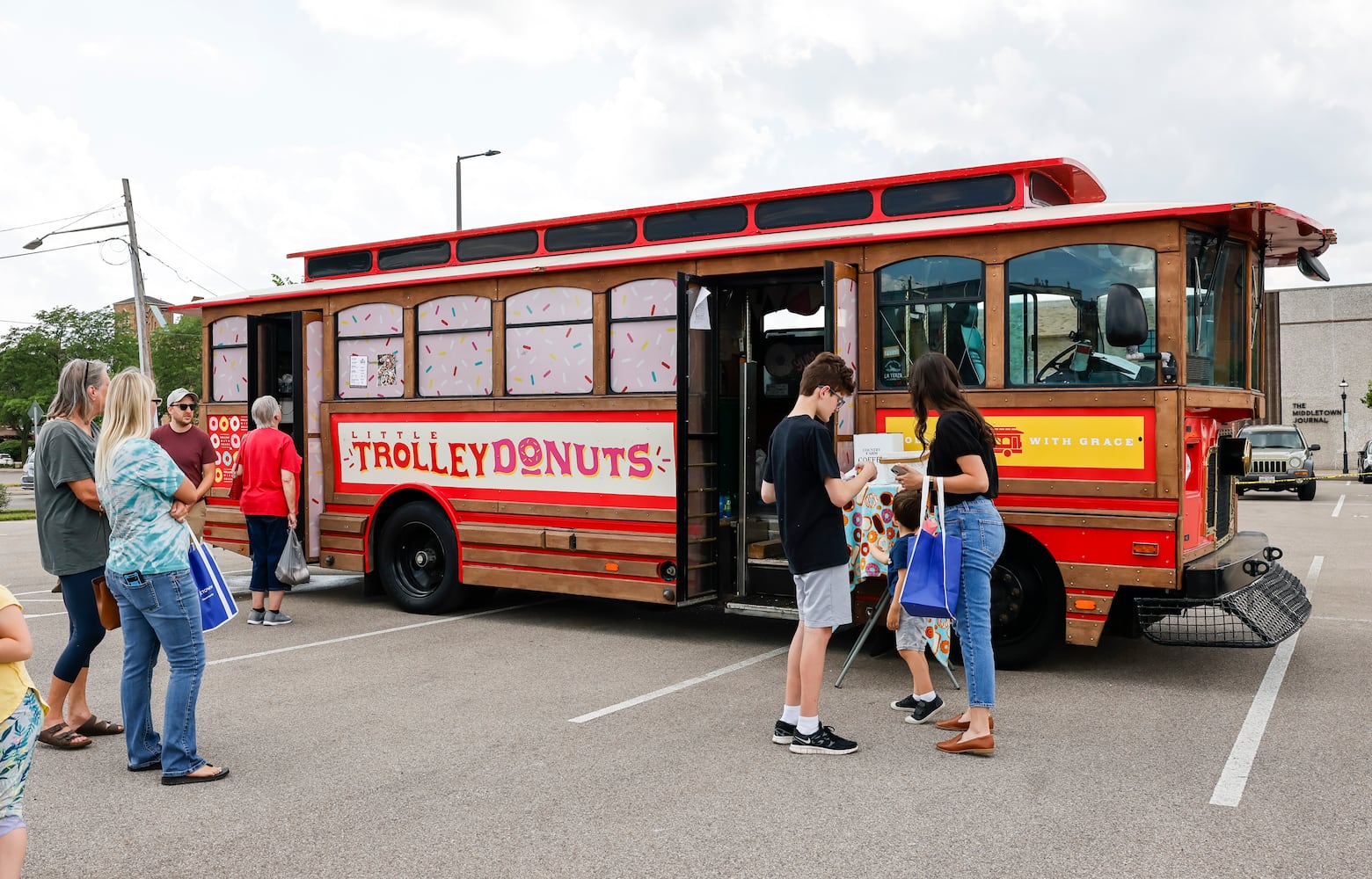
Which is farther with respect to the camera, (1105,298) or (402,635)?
(402,635)

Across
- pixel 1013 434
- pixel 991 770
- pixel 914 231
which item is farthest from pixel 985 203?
pixel 991 770

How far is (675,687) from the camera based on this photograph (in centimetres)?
655

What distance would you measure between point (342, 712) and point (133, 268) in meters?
24.8

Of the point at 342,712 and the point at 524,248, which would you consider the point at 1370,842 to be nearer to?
the point at 342,712

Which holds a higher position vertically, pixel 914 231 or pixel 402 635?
pixel 914 231

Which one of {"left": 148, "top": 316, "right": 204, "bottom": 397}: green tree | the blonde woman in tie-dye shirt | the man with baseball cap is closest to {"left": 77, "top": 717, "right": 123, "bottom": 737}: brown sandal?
the blonde woman in tie-dye shirt

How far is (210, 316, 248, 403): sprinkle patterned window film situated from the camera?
10422 mm

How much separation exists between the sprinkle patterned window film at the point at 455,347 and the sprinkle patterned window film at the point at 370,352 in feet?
0.82

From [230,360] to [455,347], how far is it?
111 inches

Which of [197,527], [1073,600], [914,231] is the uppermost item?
[914,231]

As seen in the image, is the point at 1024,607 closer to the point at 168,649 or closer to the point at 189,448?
the point at 168,649

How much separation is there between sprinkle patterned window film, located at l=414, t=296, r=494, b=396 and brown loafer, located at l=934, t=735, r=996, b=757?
4930mm

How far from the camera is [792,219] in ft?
25.6

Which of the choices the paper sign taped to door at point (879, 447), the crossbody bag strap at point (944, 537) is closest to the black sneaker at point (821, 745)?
the crossbody bag strap at point (944, 537)
